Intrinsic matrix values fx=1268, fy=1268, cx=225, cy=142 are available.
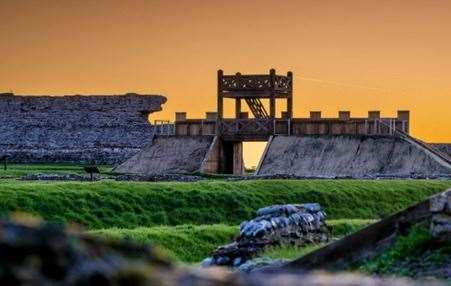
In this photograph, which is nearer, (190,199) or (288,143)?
(190,199)

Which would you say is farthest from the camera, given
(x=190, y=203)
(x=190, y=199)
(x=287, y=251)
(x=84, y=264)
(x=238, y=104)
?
(x=238, y=104)

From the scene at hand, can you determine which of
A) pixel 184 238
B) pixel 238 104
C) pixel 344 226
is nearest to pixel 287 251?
pixel 184 238

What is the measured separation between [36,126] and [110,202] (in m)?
49.1

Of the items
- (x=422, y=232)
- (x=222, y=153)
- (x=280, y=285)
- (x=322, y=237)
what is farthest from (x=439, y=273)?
(x=222, y=153)

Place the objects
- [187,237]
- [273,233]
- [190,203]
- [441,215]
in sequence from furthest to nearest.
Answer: [190,203], [187,237], [273,233], [441,215]

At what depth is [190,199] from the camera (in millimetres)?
42750

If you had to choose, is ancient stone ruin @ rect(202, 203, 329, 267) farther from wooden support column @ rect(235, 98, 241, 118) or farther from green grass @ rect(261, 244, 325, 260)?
wooden support column @ rect(235, 98, 241, 118)

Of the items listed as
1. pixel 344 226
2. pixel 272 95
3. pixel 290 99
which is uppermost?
pixel 272 95

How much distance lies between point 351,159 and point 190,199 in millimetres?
19244

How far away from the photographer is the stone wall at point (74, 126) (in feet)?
283

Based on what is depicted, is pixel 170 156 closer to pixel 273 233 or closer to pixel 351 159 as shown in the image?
pixel 351 159

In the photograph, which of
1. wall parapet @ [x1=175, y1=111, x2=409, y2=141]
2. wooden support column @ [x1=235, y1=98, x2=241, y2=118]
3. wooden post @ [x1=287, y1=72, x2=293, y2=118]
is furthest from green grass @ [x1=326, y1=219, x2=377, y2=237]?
wooden post @ [x1=287, y1=72, x2=293, y2=118]

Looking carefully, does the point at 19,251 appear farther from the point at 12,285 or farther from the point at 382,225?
the point at 382,225

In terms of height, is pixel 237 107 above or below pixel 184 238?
above
